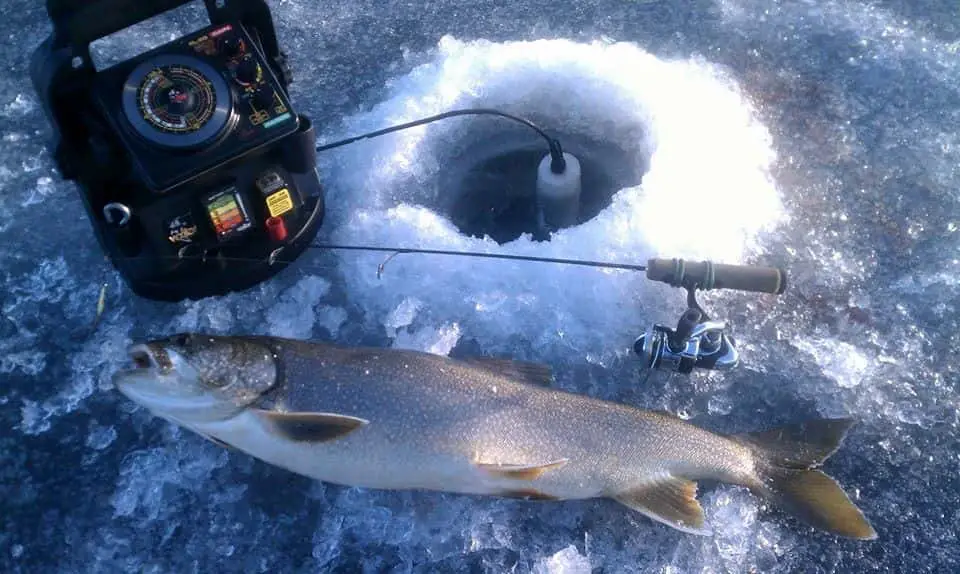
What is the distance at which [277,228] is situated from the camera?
2.71 metres

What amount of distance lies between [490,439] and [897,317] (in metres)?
1.70

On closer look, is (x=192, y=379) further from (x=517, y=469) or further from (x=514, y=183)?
(x=514, y=183)

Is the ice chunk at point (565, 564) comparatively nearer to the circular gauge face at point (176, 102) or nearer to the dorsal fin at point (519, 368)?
the dorsal fin at point (519, 368)

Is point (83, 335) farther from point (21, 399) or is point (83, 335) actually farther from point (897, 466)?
point (897, 466)

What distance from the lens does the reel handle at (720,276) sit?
2.49 metres

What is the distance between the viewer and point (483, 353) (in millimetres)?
2734

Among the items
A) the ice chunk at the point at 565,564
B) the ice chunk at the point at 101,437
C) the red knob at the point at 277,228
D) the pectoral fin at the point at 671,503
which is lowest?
the ice chunk at the point at 565,564

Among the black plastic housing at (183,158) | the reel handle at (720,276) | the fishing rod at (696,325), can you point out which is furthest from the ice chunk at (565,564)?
the black plastic housing at (183,158)

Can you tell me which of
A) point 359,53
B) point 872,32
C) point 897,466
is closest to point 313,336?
point 359,53


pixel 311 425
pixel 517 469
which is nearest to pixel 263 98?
pixel 311 425

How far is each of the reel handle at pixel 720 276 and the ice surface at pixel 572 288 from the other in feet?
1.08

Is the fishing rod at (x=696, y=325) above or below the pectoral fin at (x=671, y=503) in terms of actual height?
above

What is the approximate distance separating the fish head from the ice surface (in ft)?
0.96

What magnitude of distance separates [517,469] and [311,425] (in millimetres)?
654
